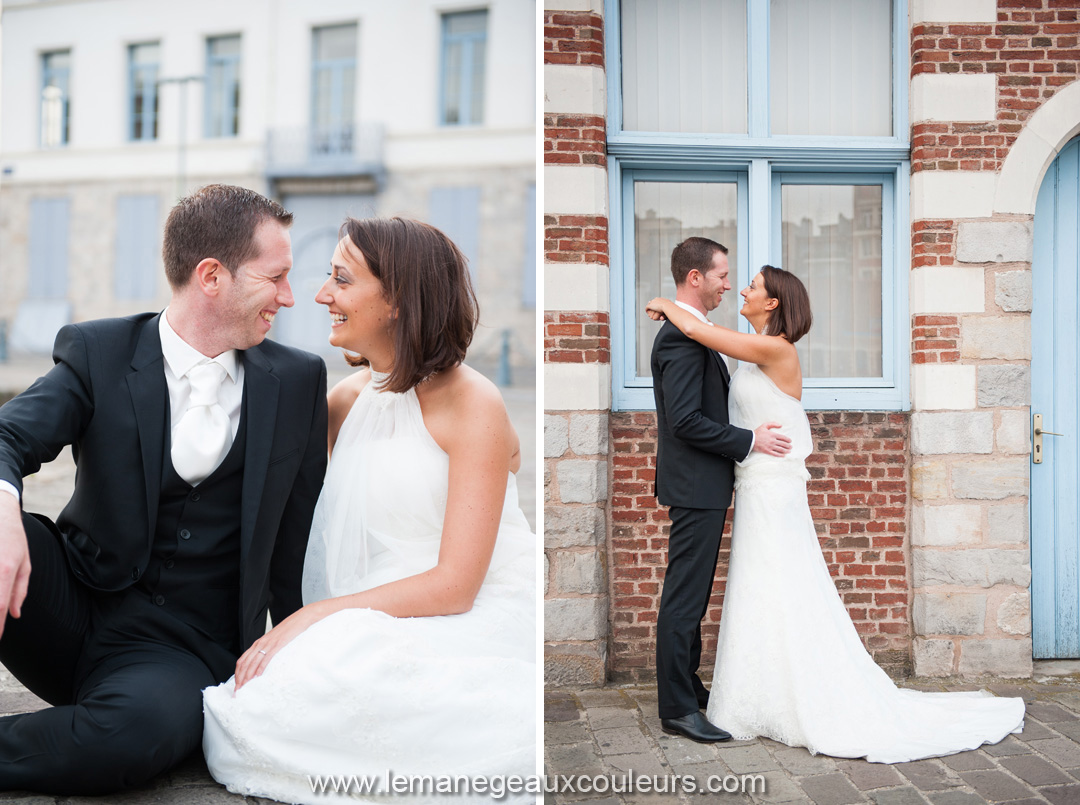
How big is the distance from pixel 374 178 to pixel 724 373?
26.7 meters

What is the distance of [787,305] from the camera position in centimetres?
377

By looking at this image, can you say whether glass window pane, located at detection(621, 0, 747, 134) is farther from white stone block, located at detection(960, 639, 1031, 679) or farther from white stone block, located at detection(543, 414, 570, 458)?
white stone block, located at detection(960, 639, 1031, 679)

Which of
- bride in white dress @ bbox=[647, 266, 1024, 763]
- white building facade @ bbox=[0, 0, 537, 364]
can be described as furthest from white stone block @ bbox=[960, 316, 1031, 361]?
white building facade @ bbox=[0, 0, 537, 364]

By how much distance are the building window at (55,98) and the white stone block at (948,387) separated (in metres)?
33.7

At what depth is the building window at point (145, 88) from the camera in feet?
101

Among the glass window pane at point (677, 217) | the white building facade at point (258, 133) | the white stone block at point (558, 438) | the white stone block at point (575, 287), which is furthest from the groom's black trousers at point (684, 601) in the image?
the white building facade at point (258, 133)

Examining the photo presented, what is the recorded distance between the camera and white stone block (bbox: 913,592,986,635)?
4312 millimetres

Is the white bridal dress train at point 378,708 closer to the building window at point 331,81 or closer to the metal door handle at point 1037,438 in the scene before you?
the metal door handle at point 1037,438

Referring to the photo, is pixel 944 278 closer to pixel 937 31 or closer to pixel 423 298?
pixel 937 31

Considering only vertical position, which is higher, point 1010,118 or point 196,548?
point 1010,118

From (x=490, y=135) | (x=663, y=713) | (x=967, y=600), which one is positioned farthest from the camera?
(x=490, y=135)

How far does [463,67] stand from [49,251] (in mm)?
15901

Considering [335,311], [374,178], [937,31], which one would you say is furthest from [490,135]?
[335,311]

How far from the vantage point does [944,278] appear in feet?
14.2
